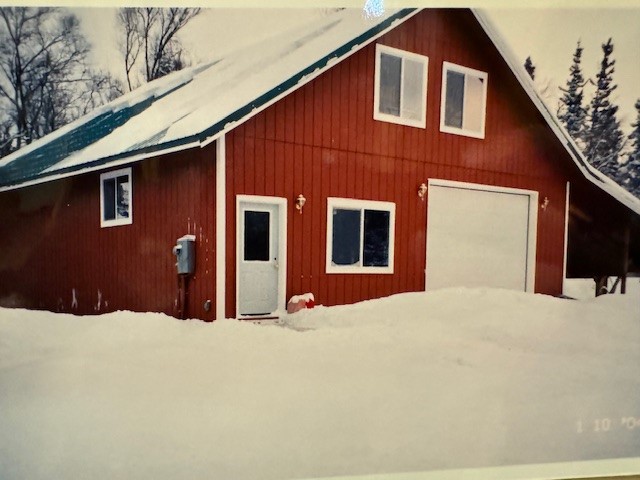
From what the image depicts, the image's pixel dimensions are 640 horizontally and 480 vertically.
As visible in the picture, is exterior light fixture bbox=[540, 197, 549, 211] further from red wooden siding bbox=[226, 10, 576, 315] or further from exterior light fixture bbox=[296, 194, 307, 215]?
exterior light fixture bbox=[296, 194, 307, 215]

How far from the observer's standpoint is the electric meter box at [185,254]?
5.96 feet

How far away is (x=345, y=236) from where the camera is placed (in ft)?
6.51

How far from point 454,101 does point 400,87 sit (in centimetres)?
30

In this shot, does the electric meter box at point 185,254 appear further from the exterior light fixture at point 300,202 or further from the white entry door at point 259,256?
the exterior light fixture at point 300,202

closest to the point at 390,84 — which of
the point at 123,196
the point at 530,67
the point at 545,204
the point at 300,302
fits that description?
the point at 530,67

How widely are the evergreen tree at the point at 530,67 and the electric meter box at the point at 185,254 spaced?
185cm

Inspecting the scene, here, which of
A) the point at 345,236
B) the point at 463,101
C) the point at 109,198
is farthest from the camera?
the point at 463,101

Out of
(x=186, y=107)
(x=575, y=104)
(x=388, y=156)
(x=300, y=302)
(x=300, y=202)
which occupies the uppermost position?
(x=575, y=104)

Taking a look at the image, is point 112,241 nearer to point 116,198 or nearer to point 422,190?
point 116,198

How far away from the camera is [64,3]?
174 centimetres

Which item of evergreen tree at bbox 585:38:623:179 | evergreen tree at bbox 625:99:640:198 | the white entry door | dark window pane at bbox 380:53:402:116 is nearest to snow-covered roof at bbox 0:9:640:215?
dark window pane at bbox 380:53:402:116

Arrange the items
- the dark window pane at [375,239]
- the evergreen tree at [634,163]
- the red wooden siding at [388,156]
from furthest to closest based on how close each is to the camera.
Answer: the evergreen tree at [634,163] → the dark window pane at [375,239] → the red wooden siding at [388,156]

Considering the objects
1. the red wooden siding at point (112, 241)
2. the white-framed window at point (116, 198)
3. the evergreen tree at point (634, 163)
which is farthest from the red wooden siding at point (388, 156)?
the white-framed window at point (116, 198)

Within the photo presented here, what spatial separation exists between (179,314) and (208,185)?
598 mm
